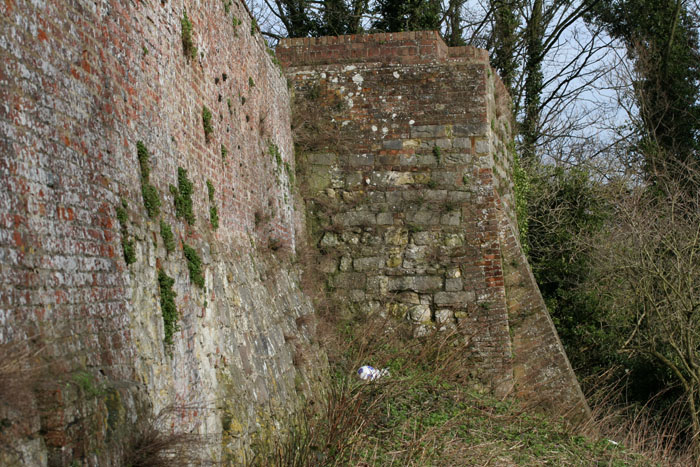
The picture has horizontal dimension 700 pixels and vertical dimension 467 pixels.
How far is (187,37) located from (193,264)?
6.96ft

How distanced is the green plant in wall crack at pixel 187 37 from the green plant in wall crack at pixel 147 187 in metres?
1.65

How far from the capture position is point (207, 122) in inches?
278

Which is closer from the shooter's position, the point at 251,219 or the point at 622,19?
the point at 251,219

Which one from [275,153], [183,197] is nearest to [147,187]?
[183,197]

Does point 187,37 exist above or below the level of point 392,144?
above

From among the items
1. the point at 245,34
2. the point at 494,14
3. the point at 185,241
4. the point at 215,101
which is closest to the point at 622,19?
the point at 494,14

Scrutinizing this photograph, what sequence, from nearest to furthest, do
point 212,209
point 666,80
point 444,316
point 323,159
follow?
point 212,209 < point 444,316 < point 323,159 < point 666,80

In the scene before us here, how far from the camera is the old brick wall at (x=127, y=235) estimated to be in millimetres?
3502

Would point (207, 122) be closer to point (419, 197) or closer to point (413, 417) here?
point (413, 417)

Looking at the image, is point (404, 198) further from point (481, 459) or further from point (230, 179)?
point (481, 459)

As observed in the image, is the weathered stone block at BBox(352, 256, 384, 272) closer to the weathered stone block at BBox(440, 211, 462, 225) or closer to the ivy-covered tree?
the weathered stone block at BBox(440, 211, 462, 225)

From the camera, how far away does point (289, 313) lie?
9.08 metres

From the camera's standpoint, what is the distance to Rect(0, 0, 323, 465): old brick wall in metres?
3.50

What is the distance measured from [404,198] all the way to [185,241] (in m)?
5.35
